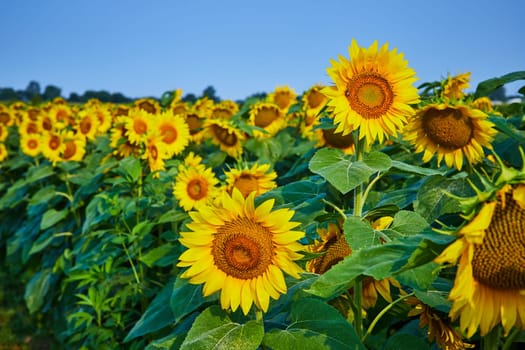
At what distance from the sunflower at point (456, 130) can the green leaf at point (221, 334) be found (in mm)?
1219

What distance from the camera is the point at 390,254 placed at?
1041mm

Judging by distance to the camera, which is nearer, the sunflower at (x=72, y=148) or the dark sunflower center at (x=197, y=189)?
the dark sunflower center at (x=197, y=189)

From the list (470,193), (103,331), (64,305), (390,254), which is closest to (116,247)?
(103,331)

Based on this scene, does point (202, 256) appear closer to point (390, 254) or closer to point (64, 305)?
point (390, 254)

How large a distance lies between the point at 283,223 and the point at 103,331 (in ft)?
5.97

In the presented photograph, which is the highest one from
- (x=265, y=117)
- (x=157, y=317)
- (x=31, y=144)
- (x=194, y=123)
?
(x=265, y=117)

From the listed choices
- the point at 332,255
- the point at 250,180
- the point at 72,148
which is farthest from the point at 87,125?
the point at 332,255

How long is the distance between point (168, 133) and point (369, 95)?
261 centimetres

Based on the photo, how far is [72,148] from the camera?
5492mm

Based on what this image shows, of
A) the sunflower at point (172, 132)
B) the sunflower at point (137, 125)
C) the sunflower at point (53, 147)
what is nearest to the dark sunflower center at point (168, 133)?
the sunflower at point (172, 132)

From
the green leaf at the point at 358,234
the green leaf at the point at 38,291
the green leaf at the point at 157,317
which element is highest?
the green leaf at the point at 358,234

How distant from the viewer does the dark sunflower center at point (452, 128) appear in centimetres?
229

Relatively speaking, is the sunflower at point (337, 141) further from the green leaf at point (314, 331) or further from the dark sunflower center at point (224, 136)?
the green leaf at point (314, 331)

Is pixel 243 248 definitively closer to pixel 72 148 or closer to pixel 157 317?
pixel 157 317
